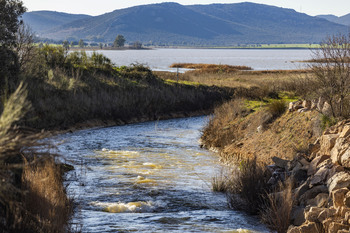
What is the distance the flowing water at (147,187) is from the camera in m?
10.3

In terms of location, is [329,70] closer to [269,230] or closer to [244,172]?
[244,172]

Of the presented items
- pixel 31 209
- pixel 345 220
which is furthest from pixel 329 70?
pixel 31 209

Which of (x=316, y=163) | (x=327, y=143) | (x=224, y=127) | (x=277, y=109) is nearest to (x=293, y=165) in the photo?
(x=316, y=163)

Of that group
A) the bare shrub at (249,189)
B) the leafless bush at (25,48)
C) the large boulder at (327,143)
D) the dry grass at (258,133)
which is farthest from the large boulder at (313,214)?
the leafless bush at (25,48)

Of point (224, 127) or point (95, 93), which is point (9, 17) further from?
point (224, 127)

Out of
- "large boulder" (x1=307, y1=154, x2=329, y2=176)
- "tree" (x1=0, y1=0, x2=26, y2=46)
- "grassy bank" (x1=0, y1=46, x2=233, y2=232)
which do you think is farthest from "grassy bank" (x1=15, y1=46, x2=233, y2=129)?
"large boulder" (x1=307, y1=154, x2=329, y2=176)

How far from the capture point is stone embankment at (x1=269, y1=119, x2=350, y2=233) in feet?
29.2

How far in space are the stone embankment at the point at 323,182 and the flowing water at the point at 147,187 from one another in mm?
1239

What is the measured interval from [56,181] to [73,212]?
96 cm

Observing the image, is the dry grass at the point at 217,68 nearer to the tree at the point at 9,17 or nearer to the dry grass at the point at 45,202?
the tree at the point at 9,17

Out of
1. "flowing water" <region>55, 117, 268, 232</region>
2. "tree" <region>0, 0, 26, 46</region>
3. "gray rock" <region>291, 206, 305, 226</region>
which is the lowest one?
"flowing water" <region>55, 117, 268, 232</region>

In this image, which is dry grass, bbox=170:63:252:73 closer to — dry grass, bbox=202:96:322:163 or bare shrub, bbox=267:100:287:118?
dry grass, bbox=202:96:322:163

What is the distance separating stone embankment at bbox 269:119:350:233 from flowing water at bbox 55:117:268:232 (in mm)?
1239

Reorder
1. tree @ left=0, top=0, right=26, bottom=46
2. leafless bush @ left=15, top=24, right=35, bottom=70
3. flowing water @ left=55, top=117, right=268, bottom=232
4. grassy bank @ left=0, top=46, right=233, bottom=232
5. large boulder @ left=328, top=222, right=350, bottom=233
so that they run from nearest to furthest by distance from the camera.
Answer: large boulder @ left=328, top=222, right=350, bottom=233 → flowing water @ left=55, top=117, right=268, bottom=232 → tree @ left=0, top=0, right=26, bottom=46 → grassy bank @ left=0, top=46, right=233, bottom=232 → leafless bush @ left=15, top=24, right=35, bottom=70
